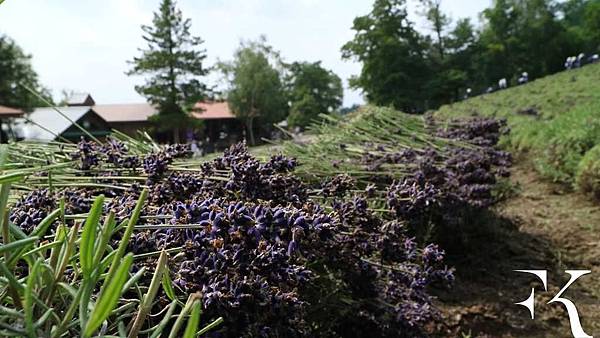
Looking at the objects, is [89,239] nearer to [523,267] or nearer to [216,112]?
[523,267]

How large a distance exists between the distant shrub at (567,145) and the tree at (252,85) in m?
36.3

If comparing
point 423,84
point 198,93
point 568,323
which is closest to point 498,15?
point 423,84

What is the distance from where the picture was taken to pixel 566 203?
571cm

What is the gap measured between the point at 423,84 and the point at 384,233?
38.9 m

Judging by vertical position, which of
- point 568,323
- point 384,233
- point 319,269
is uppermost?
point 384,233

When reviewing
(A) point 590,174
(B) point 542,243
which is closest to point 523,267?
(B) point 542,243

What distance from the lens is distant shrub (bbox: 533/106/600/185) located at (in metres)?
6.39

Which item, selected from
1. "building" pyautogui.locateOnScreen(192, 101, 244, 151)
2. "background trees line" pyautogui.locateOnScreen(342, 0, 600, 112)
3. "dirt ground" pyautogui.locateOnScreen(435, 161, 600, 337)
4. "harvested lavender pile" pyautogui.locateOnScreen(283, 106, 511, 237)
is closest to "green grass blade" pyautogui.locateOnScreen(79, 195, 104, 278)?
"harvested lavender pile" pyautogui.locateOnScreen(283, 106, 511, 237)

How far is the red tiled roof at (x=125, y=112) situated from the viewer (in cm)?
3922

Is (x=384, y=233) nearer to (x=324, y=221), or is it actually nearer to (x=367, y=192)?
(x=367, y=192)

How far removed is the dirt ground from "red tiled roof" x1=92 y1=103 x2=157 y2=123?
36166 millimetres

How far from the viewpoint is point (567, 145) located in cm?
680

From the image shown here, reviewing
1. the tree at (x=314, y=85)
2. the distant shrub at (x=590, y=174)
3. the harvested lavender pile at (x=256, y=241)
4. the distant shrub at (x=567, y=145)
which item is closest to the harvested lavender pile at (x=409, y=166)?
the harvested lavender pile at (x=256, y=241)

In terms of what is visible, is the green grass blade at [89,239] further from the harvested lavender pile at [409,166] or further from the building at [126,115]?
the building at [126,115]
